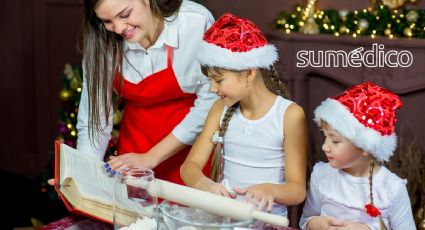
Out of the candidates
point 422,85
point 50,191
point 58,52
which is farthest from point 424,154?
point 58,52

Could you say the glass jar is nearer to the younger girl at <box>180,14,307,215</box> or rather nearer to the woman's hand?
the younger girl at <box>180,14,307,215</box>

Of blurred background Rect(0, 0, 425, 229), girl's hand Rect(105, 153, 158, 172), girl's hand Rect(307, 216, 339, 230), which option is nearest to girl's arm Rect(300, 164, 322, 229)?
girl's hand Rect(307, 216, 339, 230)

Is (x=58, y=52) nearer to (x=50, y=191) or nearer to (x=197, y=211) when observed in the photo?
(x=50, y=191)

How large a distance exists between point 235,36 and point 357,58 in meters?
1.60

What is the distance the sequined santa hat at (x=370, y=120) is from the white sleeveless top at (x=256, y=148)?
221mm

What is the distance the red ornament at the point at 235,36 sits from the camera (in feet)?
5.81

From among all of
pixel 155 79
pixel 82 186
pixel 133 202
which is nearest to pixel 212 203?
pixel 133 202

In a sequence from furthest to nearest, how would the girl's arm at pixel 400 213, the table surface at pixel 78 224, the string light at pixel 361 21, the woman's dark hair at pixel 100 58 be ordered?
the string light at pixel 361 21 → the woman's dark hair at pixel 100 58 → the girl's arm at pixel 400 213 → the table surface at pixel 78 224

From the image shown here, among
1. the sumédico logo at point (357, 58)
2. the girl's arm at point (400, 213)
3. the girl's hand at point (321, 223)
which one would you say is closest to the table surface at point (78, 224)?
the girl's hand at point (321, 223)

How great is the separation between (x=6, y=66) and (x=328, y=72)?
2257 millimetres

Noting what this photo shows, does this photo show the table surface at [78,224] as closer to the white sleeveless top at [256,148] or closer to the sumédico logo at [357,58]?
the white sleeveless top at [256,148]

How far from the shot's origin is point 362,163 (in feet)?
5.68

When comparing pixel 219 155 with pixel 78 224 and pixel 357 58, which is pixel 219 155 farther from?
pixel 357 58

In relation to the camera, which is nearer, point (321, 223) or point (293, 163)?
point (321, 223)
